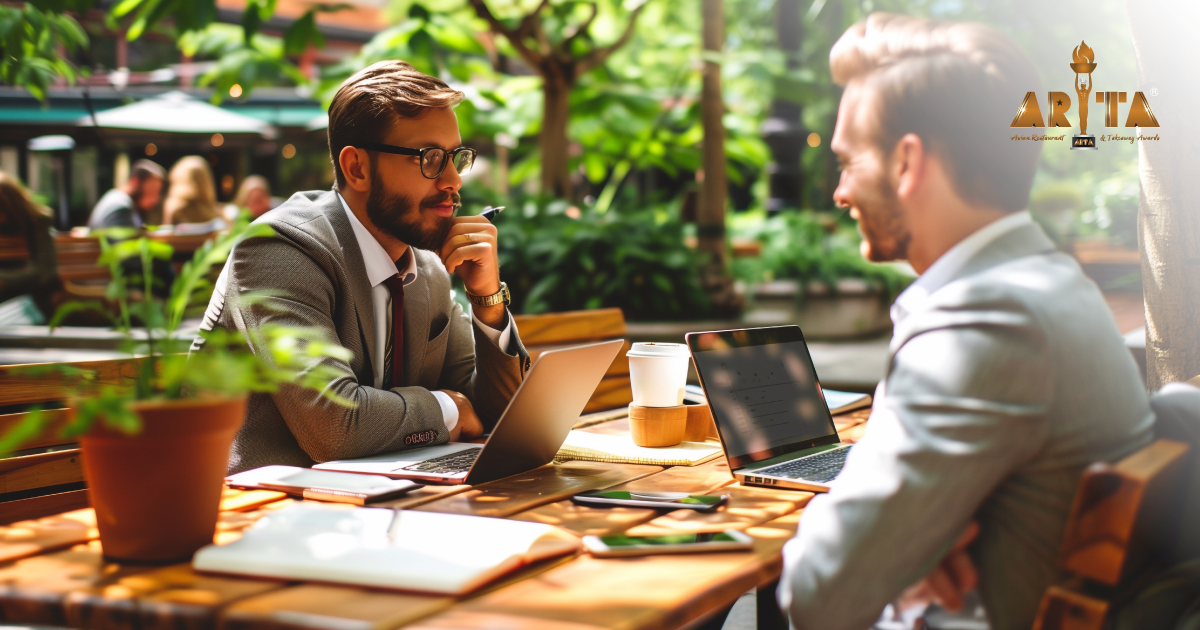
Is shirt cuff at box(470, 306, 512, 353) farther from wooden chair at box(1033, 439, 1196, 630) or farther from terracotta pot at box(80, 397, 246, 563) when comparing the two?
wooden chair at box(1033, 439, 1196, 630)

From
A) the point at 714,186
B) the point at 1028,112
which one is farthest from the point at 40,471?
the point at 714,186

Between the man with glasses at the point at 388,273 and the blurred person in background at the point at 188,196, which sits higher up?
the blurred person in background at the point at 188,196

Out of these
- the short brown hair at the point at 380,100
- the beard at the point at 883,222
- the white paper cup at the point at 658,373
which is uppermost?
the short brown hair at the point at 380,100

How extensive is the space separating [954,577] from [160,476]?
119cm

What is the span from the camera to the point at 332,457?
7.45 feet

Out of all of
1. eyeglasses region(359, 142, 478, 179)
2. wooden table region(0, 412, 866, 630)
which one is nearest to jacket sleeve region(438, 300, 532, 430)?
eyeglasses region(359, 142, 478, 179)

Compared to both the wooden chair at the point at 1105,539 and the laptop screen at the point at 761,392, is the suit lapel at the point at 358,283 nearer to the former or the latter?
the laptop screen at the point at 761,392

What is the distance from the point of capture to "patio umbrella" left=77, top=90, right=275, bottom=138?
12.3m

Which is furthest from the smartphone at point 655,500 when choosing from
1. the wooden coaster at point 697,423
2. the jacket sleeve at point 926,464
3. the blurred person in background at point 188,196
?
the blurred person in background at point 188,196

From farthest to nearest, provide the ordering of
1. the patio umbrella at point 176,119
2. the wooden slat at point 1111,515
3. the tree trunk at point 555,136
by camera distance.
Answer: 1. the patio umbrella at point 176,119
2. the tree trunk at point 555,136
3. the wooden slat at point 1111,515

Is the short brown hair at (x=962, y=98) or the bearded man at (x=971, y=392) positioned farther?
the short brown hair at (x=962, y=98)

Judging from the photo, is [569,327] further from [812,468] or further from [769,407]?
[812,468]

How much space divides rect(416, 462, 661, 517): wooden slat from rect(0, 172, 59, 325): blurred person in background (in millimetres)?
6949

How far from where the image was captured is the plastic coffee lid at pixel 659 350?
2.34m
